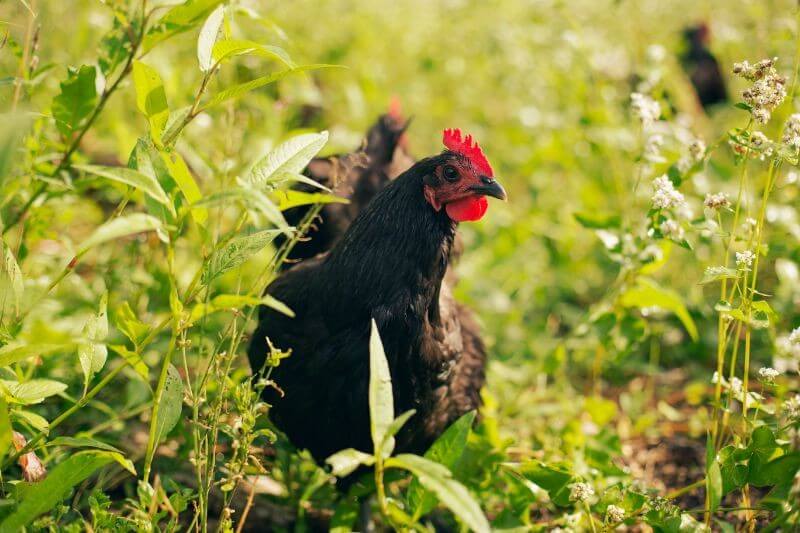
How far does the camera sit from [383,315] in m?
2.30

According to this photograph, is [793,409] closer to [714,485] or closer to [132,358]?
[714,485]

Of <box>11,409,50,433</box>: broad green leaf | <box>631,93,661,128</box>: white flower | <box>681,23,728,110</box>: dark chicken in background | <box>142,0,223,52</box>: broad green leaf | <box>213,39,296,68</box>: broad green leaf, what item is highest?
<box>681,23,728,110</box>: dark chicken in background

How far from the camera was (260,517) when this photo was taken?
282 centimetres

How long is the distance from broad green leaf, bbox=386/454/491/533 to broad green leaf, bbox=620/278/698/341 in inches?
65.2

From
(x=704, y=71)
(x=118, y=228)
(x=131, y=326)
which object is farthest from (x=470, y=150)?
(x=704, y=71)

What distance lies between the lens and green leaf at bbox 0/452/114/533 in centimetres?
174

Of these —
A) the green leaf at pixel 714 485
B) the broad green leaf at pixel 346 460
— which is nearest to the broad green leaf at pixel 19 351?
the broad green leaf at pixel 346 460

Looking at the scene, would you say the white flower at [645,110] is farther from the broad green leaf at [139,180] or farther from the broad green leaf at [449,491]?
the broad green leaf at [139,180]

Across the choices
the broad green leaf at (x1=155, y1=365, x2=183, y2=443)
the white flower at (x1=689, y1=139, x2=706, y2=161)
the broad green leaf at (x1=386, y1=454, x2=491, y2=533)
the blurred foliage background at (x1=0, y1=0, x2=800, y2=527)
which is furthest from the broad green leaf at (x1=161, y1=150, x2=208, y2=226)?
the white flower at (x1=689, y1=139, x2=706, y2=161)

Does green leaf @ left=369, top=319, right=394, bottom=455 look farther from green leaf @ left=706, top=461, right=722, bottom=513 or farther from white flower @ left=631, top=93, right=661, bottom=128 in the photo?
white flower @ left=631, top=93, right=661, bottom=128

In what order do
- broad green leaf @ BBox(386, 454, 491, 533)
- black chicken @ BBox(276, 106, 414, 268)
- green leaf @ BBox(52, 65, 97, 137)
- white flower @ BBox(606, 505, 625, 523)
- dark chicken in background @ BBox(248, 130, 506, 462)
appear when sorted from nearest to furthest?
broad green leaf @ BBox(386, 454, 491, 533)
green leaf @ BBox(52, 65, 97, 137)
white flower @ BBox(606, 505, 625, 523)
dark chicken in background @ BBox(248, 130, 506, 462)
black chicken @ BBox(276, 106, 414, 268)

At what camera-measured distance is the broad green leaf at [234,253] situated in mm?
1848

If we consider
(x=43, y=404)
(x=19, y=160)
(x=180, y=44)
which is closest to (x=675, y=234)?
(x=19, y=160)

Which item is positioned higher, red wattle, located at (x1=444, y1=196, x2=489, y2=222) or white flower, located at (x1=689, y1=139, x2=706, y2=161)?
white flower, located at (x1=689, y1=139, x2=706, y2=161)
